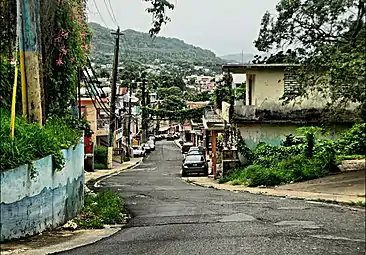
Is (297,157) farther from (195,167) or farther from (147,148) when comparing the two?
(147,148)

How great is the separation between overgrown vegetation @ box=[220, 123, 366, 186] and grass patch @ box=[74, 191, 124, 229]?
260 inches

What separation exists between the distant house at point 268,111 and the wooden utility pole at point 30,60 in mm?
15313

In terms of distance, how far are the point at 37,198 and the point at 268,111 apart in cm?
1834

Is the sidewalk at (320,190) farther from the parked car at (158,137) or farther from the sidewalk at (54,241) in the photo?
the parked car at (158,137)

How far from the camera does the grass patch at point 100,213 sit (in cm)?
1273

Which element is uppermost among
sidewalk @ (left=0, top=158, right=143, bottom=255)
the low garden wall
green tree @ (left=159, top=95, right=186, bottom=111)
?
green tree @ (left=159, top=95, right=186, bottom=111)

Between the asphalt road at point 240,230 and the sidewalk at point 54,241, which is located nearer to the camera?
the asphalt road at point 240,230

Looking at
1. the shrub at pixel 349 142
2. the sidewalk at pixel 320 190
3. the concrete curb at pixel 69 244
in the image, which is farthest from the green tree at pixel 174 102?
the concrete curb at pixel 69 244

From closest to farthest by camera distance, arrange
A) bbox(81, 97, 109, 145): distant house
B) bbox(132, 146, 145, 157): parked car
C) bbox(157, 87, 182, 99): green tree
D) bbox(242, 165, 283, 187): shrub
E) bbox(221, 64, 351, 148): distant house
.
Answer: bbox(242, 165, 283, 187): shrub
bbox(221, 64, 351, 148): distant house
bbox(81, 97, 109, 145): distant house
bbox(132, 146, 145, 157): parked car
bbox(157, 87, 182, 99): green tree

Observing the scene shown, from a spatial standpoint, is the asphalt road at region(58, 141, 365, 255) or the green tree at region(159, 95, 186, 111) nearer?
the asphalt road at region(58, 141, 365, 255)

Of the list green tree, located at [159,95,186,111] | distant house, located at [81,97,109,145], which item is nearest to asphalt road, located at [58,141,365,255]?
distant house, located at [81,97,109,145]

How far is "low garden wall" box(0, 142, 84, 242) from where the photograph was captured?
31.8 feet

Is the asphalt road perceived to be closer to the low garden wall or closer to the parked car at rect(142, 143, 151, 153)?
the low garden wall

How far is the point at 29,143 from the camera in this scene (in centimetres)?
1136
